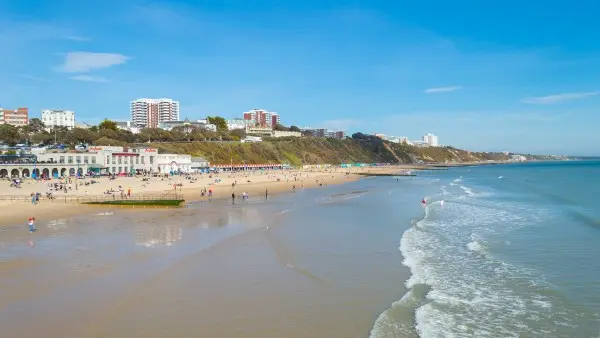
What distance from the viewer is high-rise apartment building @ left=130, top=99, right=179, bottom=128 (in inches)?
7372

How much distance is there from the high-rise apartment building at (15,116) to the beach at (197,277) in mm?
140148

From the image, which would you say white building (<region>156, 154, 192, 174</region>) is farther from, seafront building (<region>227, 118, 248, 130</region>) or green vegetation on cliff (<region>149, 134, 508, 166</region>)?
seafront building (<region>227, 118, 248, 130</region>)

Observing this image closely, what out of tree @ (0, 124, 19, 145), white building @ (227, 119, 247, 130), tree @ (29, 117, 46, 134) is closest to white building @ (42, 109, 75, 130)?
tree @ (29, 117, 46, 134)

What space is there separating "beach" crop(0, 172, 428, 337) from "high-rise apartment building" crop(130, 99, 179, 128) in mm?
172492

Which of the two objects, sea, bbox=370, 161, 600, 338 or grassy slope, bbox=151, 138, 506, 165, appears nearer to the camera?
sea, bbox=370, 161, 600, 338

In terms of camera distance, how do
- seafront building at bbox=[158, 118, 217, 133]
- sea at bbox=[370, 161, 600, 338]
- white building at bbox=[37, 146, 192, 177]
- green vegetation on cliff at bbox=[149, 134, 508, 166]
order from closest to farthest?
sea at bbox=[370, 161, 600, 338] < white building at bbox=[37, 146, 192, 177] < green vegetation on cliff at bbox=[149, 134, 508, 166] < seafront building at bbox=[158, 118, 217, 133]

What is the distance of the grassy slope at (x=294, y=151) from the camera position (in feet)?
317

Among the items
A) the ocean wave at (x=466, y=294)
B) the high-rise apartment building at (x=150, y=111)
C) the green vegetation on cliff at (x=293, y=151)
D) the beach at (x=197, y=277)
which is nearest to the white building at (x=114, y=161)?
the green vegetation on cliff at (x=293, y=151)

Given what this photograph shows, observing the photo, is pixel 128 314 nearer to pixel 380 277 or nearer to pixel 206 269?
pixel 206 269

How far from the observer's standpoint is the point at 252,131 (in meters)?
169

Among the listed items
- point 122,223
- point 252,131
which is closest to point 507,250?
point 122,223

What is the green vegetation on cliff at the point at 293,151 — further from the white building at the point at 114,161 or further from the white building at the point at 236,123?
the white building at the point at 236,123

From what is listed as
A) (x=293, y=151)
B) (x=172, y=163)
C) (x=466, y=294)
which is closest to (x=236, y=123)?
(x=293, y=151)

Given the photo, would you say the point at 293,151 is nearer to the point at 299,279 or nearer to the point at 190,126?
the point at 190,126
